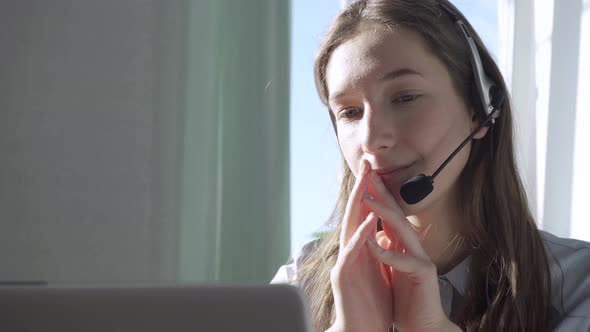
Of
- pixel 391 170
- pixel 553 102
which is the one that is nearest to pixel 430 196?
pixel 391 170

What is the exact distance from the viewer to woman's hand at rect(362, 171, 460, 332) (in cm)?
94

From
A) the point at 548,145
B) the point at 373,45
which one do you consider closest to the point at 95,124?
the point at 373,45

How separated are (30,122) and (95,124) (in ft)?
0.56

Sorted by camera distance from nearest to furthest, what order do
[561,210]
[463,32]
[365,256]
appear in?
[365,256] < [463,32] < [561,210]

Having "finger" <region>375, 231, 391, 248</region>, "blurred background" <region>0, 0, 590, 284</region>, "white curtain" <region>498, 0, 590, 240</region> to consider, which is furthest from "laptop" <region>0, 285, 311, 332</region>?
"white curtain" <region>498, 0, 590, 240</region>

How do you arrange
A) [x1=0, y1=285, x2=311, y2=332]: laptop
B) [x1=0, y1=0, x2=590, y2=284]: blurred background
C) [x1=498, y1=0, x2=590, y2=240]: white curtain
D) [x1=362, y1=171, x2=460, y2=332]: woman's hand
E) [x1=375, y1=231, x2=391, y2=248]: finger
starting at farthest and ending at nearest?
[x1=498, y1=0, x2=590, y2=240]: white curtain
[x1=0, y1=0, x2=590, y2=284]: blurred background
[x1=375, y1=231, x2=391, y2=248]: finger
[x1=362, y1=171, x2=460, y2=332]: woman's hand
[x1=0, y1=285, x2=311, y2=332]: laptop

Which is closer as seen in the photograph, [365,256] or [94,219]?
[365,256]

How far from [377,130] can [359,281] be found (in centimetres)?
23

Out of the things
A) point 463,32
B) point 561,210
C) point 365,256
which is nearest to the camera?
point 365,256

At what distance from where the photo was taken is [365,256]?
3.24ft

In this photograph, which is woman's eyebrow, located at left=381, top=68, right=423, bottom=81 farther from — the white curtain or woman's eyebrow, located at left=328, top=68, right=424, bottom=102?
the white curtain

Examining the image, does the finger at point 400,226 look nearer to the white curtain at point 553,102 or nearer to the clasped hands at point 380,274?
the clasped hands at point 380,274

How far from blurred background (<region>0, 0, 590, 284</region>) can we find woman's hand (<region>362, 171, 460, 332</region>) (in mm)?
783

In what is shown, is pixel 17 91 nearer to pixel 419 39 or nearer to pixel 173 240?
pixel 173 240
